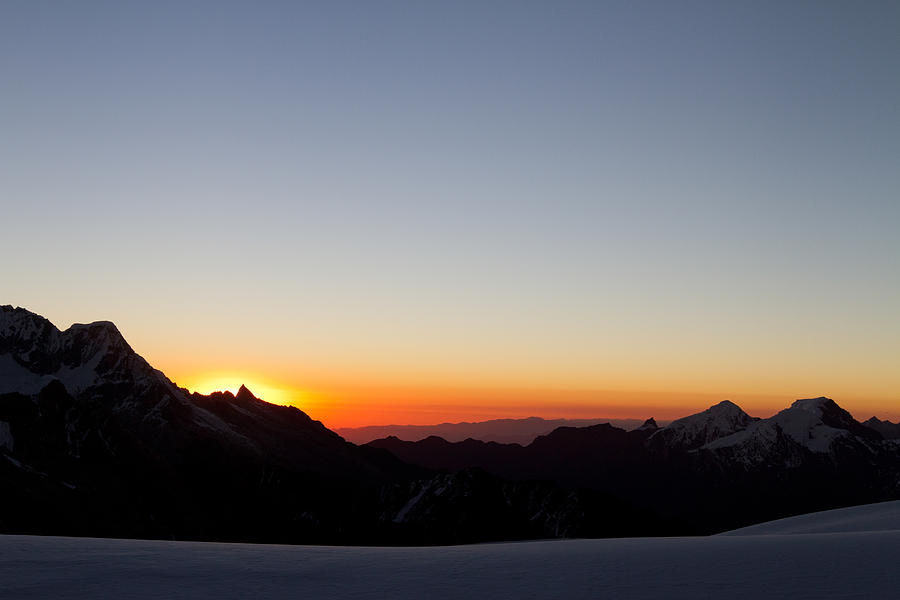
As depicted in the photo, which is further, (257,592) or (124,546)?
(124,546)

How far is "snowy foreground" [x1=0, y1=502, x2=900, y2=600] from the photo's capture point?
17188mm

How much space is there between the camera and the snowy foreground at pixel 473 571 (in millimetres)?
17188

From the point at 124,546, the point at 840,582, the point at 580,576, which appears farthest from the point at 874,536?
the point at 124,546

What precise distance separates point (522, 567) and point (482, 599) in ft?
11.9

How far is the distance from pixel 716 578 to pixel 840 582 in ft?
8.58

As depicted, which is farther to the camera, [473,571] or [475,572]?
[473,571]

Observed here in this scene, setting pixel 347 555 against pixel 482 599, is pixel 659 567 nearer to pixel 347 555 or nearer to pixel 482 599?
pixel 482 599

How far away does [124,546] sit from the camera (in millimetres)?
24953

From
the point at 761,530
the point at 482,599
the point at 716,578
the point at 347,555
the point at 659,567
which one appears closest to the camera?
the point at 482,599

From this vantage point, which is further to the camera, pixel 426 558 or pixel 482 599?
pixel 426 558

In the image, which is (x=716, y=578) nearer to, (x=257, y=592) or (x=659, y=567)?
(x=659, y=567)

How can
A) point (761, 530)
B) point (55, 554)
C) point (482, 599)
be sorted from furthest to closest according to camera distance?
point (761, 530), point (55, 554), point (482, 599)

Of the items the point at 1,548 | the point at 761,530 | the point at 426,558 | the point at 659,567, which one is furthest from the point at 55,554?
the point at 761,530

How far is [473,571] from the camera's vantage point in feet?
65.0
